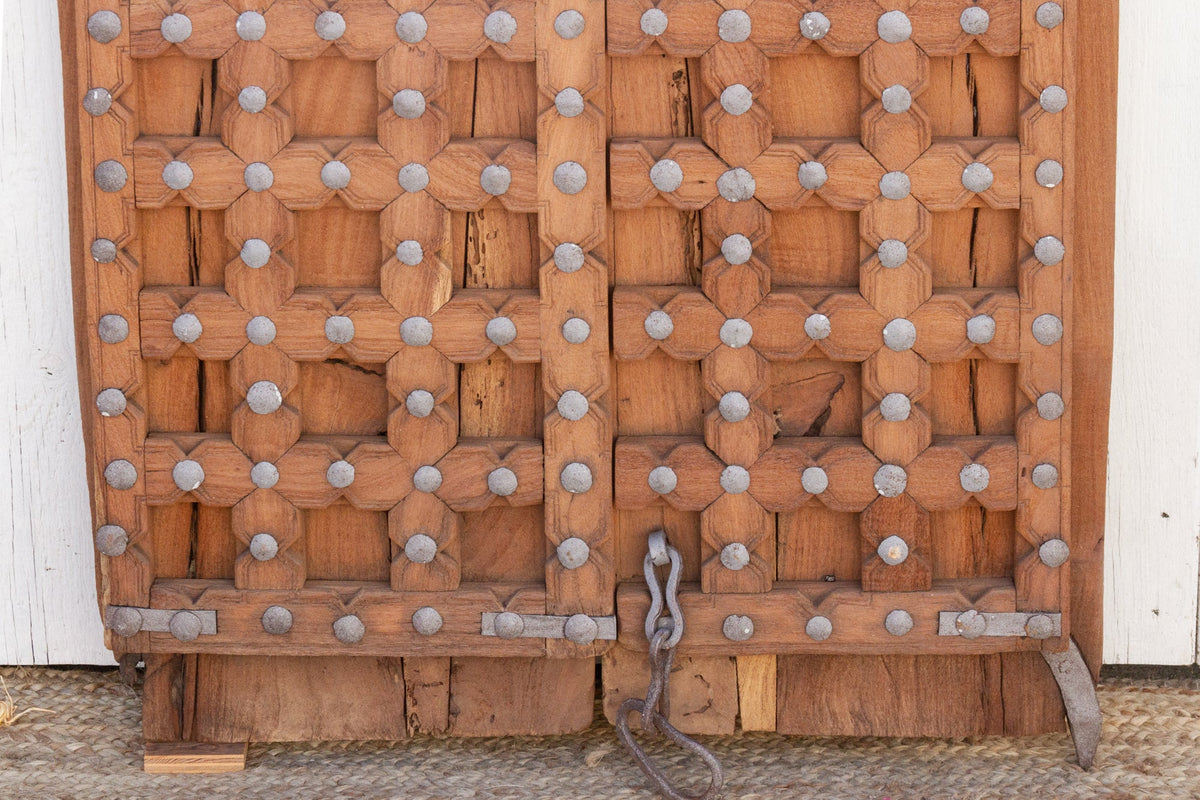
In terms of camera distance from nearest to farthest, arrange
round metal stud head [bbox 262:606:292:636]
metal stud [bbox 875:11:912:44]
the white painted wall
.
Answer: metal stud [bbox 875:11:912:44], round metal stud head [bbox 262:606:292:636], the white painted wall

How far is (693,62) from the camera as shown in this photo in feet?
5.83

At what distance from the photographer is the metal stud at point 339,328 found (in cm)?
177

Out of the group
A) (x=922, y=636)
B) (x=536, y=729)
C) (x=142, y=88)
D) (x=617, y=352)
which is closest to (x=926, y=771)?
(x=922, y=636)

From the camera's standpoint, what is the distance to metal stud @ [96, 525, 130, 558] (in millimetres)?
1814

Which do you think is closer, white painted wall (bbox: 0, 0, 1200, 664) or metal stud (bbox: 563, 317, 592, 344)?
metal stud (bbox: 563, 317, 592, 344)

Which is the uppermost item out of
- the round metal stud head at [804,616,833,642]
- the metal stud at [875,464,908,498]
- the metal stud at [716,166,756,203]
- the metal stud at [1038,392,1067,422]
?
the metal stud at [716,166,756,203]

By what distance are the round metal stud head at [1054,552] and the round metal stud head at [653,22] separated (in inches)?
40.2

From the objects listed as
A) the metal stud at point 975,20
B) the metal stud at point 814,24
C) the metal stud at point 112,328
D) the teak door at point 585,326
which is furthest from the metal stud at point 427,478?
the metal stud at point 975,20

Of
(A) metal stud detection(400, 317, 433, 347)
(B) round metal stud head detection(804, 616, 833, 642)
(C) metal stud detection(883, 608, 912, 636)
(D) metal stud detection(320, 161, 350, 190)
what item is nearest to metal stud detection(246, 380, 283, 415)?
(A) metal stud detection(400, 317, 433, 347)

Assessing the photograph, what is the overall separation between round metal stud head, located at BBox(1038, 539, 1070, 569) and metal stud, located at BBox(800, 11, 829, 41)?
0.89 m

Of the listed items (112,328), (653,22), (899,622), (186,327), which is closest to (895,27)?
(653,22)

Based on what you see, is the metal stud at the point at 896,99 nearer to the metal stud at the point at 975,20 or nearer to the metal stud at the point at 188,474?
the metal stud at the point at 975,20

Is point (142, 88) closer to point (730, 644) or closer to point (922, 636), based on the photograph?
point (730, 644)

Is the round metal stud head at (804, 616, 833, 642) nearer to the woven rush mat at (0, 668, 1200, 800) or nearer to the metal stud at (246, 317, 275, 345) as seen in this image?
the woven rush mat at (0, 668, 1200, 800)
